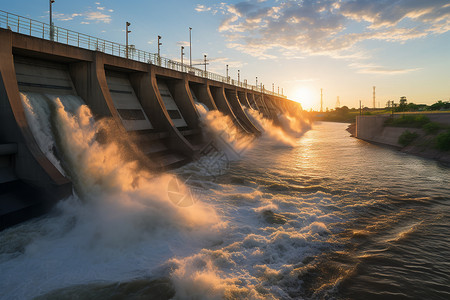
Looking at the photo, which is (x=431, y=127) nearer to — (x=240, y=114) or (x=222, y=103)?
(x=240, y=114)

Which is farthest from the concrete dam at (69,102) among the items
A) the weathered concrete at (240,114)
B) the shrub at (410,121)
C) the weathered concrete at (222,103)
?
the shrub at (410,121)

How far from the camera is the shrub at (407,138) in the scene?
28484 mm

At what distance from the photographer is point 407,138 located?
28.7 metres

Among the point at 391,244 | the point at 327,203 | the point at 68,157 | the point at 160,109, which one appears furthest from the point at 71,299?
the point at 160,109

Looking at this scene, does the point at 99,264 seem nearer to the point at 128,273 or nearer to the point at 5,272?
the point at 128,273

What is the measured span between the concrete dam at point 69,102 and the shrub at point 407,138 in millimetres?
21302

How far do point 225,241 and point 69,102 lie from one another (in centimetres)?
1168

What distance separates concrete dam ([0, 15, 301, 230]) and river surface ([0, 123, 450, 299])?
138 cm

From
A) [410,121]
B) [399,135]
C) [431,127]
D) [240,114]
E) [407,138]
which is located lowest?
[407,138]

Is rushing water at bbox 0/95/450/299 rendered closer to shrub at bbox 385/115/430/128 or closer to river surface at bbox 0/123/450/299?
river surface at bbox 0/123/450/299

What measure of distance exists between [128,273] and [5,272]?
2896 mm

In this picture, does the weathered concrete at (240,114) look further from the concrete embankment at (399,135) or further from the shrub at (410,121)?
the shrub at (410,121)

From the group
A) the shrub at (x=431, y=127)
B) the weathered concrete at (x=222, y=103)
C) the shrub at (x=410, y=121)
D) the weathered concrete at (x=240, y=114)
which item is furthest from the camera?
the weathered concrete at (x=240, y=114)

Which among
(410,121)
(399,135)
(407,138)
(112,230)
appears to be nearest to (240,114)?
(399,135)
